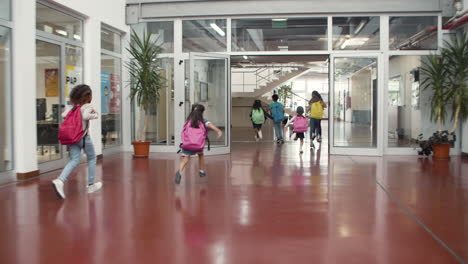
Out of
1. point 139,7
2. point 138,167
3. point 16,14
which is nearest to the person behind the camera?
point 16,14

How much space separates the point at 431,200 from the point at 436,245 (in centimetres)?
180

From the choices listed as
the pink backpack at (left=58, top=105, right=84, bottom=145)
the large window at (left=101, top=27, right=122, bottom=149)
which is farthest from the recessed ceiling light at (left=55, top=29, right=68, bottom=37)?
the pink backpack at (left=58, top=105, right=84, bottom=145)

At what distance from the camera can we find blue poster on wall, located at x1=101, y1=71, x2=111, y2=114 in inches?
378

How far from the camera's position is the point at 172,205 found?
5066 millimetres

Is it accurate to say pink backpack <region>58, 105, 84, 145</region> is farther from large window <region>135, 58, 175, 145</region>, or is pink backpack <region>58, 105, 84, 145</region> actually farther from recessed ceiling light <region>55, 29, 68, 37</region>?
large window <region>135, 58, 175, 145</region>

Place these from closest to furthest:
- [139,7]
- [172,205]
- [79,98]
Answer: [172,205]
[79,98]
[139,7]

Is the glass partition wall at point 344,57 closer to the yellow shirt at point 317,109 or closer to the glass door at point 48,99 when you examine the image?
the yellow shirt at point 317,109

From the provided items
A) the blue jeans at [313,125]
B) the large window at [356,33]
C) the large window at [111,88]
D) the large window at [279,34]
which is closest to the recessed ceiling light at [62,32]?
the large window at [111,88]

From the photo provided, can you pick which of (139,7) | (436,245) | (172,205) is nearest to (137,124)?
(139,7)

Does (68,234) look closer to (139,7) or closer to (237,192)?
(237,192)

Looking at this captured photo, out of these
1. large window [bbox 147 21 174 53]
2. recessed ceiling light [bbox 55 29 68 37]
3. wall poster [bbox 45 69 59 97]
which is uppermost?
large window [bbox 147 21 174 53]

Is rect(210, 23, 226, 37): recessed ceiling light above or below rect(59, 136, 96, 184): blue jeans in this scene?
above

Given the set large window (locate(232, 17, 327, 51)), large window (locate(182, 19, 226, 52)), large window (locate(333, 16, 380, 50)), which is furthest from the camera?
large window (locate(182, 19, 226, 52))

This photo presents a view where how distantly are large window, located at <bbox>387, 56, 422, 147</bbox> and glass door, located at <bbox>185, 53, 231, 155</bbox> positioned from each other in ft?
11.1
